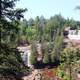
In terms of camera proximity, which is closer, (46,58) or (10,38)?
Answer: (10,38)

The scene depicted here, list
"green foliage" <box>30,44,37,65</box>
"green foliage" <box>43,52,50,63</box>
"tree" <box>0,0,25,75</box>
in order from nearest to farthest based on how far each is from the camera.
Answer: "tree" <box>0,0,25,75</box>
"green foliage" <box>43,52,50,63</box>
"green foliage" <box>30,44,37,65</box>

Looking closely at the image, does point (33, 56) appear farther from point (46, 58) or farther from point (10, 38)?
point (10, 38)

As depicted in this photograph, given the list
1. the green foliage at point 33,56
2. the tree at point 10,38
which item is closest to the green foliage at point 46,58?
the green foliage at point 33,56

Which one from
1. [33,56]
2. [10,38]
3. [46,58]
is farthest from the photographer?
[33,56]

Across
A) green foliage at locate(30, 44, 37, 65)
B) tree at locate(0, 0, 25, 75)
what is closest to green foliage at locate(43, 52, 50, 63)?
green foliage at locate(30, 44, 37, 65)

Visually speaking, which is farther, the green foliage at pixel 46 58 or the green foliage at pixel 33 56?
the green foliage at pixel 33 56

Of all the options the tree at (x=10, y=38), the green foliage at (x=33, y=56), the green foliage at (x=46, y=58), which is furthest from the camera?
the green foliage at (x=33, y=56)

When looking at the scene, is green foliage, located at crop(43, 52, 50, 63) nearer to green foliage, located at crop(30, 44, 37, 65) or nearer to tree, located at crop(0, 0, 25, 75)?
green foliage, located at crop(30, 44, 37, 65)

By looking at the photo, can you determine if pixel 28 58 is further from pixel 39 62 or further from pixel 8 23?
pixel 8 23

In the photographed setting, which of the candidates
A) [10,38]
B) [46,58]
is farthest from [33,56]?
[10,38]

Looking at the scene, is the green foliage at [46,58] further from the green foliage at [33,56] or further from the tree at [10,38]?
the tree at [10,38]

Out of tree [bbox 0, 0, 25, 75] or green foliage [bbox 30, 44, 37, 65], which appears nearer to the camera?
tree [bbox 0, 0, 25, 75]

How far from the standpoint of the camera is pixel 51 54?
8100cm

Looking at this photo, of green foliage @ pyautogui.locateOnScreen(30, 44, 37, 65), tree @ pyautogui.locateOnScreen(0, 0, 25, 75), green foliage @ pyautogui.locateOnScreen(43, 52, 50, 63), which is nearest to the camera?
tree @ pyautogui.locateOnScreen(0, 0, 25, 75)
